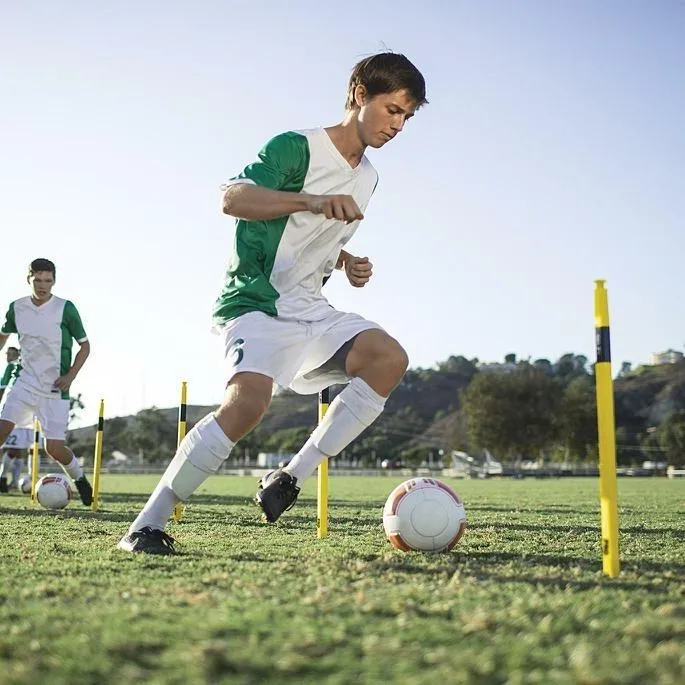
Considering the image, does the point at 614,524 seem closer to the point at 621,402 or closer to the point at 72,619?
the point at 72,619

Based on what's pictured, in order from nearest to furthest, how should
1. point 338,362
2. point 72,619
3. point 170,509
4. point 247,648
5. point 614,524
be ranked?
point 247,648, point 72,619, point 614,524, point 170,509, point 338,362

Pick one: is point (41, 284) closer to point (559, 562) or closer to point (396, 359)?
point (396, 359)

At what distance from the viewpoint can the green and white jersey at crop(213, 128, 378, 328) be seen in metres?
4.80

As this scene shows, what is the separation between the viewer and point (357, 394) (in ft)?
16.0

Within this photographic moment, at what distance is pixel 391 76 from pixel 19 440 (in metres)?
13.5

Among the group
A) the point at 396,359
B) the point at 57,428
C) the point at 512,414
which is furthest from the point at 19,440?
the point at 512,414

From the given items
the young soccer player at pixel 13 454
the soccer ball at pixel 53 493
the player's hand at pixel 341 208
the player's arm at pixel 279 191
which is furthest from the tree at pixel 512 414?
the player's hand at pixel 341 208

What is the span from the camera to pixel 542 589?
10.8 feet

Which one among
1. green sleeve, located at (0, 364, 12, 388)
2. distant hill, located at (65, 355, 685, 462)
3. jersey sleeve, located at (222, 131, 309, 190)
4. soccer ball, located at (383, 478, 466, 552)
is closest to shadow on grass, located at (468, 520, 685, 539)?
soccer ball, located at (383, 478, 466, 552)

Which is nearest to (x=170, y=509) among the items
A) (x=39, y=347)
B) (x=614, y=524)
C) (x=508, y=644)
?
(x=614, y=524)

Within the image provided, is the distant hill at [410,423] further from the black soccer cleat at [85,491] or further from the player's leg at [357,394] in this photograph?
the player's leg at [357,394]

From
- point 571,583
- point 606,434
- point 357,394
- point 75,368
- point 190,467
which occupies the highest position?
point 75,368

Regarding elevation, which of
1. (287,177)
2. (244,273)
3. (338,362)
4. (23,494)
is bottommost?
(23,494)

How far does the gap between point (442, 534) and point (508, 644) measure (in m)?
2.49
